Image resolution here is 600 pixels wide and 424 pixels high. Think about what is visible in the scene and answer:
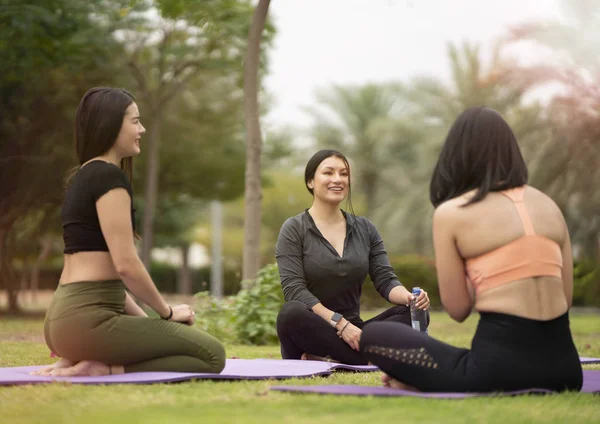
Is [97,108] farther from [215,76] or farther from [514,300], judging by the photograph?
[215,76]

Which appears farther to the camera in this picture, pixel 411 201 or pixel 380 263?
pixel 411 201

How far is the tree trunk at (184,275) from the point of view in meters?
39.6

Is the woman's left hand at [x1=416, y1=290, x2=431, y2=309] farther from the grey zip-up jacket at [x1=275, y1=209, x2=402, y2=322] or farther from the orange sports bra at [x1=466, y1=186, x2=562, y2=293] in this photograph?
the orange sports bra at [x1=466, y1=186, x2=562, y2=293]

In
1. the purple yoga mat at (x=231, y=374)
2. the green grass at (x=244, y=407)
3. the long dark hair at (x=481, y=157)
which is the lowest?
the purple yoga mat at (x=231, y=374)

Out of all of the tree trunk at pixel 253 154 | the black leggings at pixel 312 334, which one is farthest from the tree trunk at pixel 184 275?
the black leggings at pixel 312 334

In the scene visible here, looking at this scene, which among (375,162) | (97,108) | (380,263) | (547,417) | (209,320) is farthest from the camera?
(375,162)

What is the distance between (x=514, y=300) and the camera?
149 inches

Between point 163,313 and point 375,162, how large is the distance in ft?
111

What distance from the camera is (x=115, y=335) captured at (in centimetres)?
438

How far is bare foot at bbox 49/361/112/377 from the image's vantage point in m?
4.45

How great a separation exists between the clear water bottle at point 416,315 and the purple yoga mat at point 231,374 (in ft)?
1.49

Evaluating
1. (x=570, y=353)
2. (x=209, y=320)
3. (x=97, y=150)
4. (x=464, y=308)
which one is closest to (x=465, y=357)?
(x=464, y=308)

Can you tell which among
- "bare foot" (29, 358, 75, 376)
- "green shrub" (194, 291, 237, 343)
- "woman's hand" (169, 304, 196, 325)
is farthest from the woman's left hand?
"green shrub" (194, 291, 237, 343)

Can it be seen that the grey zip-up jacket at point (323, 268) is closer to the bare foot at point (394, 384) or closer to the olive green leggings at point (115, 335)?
the olive green leggings at point (115, 335)
